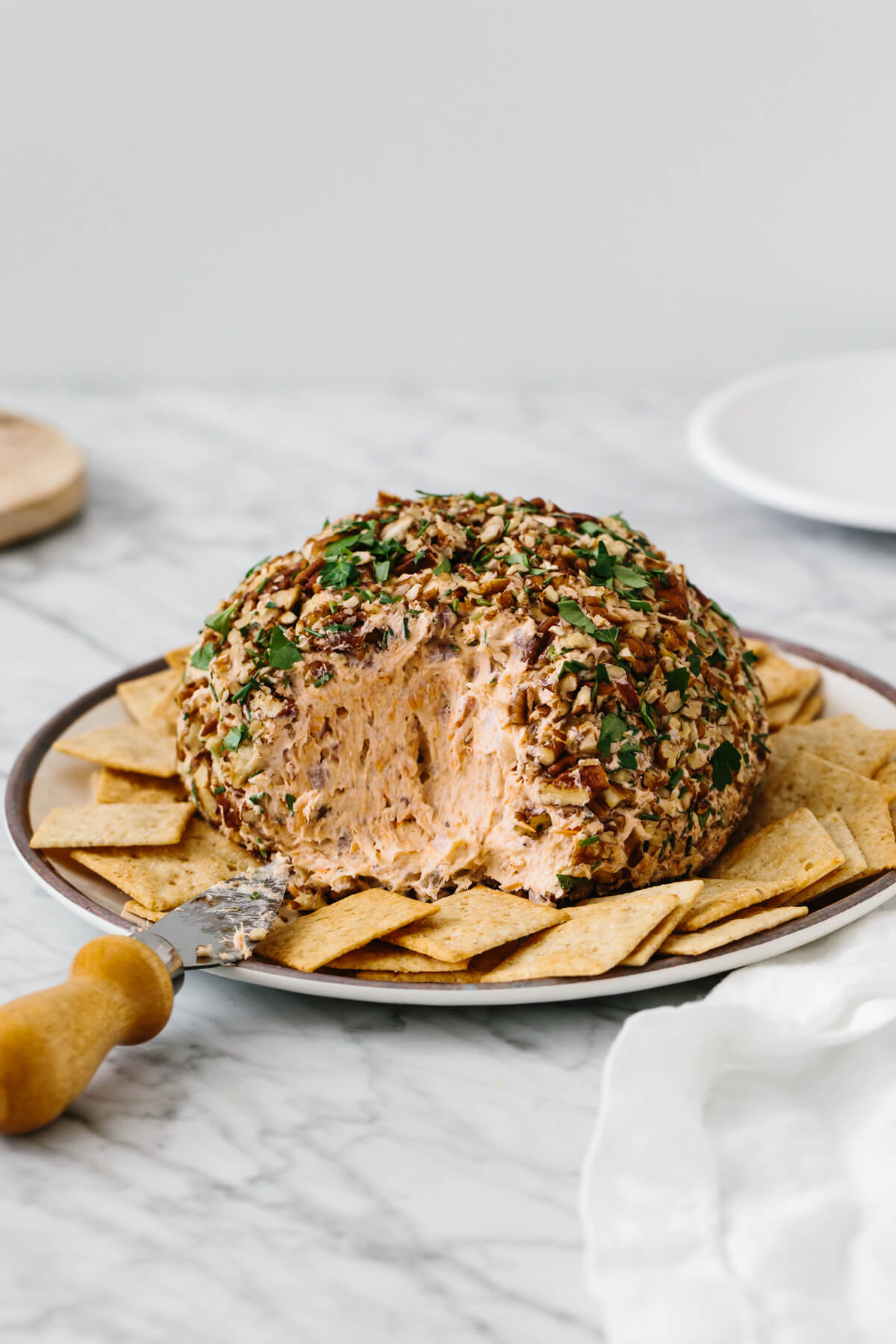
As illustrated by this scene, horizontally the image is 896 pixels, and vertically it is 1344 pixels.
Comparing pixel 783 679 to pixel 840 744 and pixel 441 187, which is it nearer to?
pixel 840 744

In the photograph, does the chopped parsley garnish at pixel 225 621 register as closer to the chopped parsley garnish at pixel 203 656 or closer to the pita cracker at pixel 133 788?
the chopped parsley garnish at pixel 203 656

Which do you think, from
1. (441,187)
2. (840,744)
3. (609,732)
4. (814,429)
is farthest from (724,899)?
(441,187)

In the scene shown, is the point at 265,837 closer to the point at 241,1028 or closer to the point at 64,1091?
the point at 241,1028

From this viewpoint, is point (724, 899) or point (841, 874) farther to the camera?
point (841, 874)

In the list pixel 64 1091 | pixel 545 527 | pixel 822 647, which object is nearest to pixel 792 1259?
pixel 64 1091

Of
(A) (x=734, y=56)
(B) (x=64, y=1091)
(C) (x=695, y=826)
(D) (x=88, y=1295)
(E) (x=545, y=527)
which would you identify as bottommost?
(D) (x=88, y=1295)

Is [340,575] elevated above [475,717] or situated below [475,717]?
above
